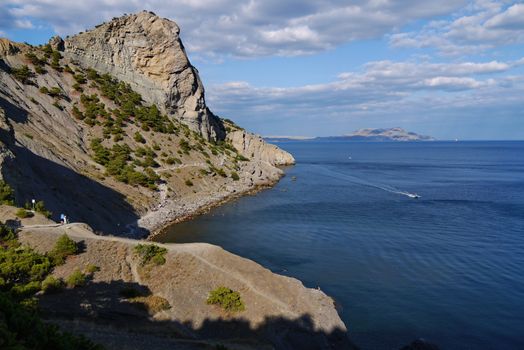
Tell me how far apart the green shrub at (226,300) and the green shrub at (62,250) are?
323 inches

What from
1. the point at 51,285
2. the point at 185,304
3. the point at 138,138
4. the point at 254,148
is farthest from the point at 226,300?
the point at 254,148

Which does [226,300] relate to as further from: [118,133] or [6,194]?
[118,133]

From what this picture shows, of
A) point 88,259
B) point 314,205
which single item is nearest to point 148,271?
point 88,259

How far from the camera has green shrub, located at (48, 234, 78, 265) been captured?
75.9ft

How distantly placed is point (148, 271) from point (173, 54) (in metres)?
75.8

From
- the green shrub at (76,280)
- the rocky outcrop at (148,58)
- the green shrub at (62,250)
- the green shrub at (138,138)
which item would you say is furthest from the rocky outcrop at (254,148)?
the green shrub at (76,280)

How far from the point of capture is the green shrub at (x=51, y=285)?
20547 mm

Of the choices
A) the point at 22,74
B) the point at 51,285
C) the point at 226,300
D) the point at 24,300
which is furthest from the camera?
the point at 22,74

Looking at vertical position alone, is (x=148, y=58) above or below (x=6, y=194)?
above

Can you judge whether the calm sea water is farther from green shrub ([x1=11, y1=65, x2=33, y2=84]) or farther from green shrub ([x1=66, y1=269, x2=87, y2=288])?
green shrub ([x1=11, y1=65, x2=33, y2=84])

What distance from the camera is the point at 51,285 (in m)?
20.7

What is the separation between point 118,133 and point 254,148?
2127 inches

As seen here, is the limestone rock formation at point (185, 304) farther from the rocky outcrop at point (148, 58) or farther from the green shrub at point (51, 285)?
the rocky outcrop at point (148, 58)

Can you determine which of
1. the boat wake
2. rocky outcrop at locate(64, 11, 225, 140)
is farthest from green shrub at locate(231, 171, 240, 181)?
the boat wake
